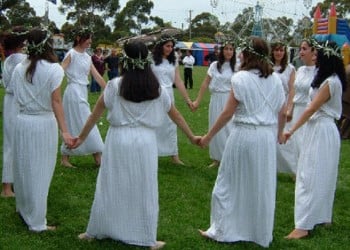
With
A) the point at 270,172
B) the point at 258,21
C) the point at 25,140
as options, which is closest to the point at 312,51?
the point at 270,172

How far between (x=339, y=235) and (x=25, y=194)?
11.3ft

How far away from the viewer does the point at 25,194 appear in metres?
6.03

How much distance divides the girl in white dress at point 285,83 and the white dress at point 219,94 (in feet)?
3.05

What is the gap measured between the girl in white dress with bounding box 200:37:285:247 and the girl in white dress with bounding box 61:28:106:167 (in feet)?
12.1

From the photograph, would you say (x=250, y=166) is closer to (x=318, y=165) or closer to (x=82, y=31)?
(x=318, y=165)

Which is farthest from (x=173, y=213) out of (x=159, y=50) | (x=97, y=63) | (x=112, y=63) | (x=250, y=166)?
(x=112, y=63)

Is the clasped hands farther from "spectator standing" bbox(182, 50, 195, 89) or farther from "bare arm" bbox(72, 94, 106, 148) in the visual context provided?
"spectator standing" bbox(182, 50, 195, 89)

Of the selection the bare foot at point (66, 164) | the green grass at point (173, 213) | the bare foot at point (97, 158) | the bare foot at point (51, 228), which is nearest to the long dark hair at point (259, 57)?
the green grass at point (173, 213)

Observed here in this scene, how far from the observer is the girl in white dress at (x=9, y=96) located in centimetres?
693

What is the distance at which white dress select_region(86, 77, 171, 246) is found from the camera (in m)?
5.35

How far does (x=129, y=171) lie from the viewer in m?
5.36

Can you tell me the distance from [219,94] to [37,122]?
13.9 ft

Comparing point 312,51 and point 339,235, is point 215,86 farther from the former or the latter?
point 339,235

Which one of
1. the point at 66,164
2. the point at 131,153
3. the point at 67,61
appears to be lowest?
the point at 66,164
